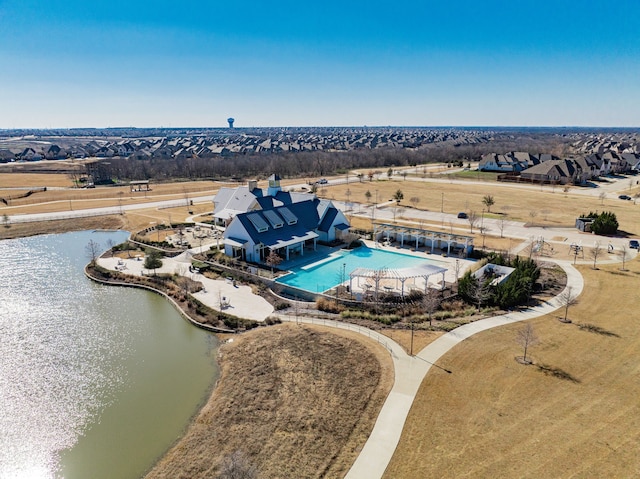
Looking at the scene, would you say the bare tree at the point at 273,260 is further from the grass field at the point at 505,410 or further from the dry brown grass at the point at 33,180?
the dry brown grass at the point at 33,180

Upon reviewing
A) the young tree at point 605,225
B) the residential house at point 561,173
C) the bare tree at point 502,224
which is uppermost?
the residential house at point 561,173

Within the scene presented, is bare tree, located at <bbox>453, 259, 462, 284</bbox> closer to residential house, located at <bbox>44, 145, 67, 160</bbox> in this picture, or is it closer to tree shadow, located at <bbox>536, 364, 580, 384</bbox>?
tree shadow, located at <bbox>536, 364, 580, 384</bbox>

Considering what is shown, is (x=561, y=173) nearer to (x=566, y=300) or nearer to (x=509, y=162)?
(x=509, y=162)

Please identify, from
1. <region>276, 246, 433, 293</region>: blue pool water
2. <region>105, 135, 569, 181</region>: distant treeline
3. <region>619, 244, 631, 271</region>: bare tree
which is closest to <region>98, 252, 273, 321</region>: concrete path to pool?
<region>276, 246, 433, 293</region>: blue pool water

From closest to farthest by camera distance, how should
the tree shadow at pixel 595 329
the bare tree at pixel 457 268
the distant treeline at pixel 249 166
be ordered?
the tree shadow at pixel 595 329 → the bare tree at pixel 457 268 → the distant treeline at pixel 249 166

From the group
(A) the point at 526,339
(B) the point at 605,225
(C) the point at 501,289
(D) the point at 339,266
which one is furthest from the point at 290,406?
(B) the point at 605,225

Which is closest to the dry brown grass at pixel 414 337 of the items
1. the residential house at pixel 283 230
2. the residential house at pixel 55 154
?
the residential house at pixel 283 230
